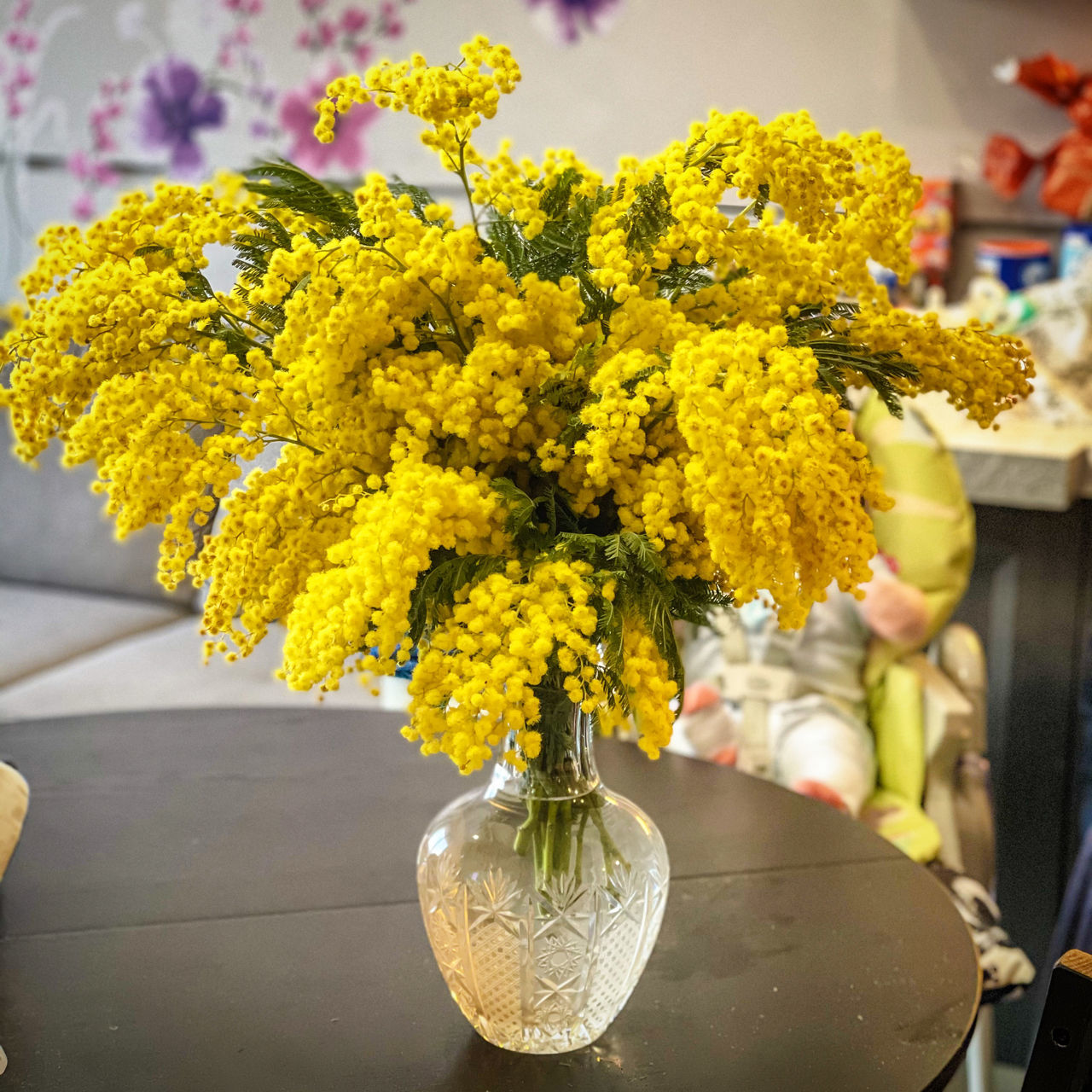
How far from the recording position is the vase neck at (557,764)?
74 centimetres

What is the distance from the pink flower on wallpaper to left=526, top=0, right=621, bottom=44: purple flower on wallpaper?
0.48m

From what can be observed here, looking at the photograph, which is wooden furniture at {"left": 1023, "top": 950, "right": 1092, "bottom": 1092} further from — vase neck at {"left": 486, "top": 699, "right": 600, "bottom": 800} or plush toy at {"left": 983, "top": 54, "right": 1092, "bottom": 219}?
plush toy at {"left": 983, "top": 54, "right": 1092, "bottom": 219}

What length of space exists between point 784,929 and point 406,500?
1.61 feet

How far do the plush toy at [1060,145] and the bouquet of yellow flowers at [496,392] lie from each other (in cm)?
194

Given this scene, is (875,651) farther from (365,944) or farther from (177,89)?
(177,89)

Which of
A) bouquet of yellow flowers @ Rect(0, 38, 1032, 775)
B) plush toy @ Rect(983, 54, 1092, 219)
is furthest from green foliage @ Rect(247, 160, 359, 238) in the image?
plush toy @ Rect(983, 54, 1092, 219)

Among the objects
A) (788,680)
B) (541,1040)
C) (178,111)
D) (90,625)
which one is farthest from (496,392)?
(178,111)

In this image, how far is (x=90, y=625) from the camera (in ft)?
7.75

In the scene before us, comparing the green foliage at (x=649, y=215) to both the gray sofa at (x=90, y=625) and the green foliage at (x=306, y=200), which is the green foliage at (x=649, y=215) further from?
the gray sofa at (x=90, y=625)

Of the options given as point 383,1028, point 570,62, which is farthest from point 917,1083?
point 570,62

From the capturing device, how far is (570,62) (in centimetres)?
287

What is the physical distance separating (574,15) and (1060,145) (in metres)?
1.11

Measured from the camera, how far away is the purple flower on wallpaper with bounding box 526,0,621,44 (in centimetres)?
282

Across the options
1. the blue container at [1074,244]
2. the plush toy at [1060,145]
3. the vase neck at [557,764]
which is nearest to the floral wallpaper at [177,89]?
the plush toy at [1060,145]
